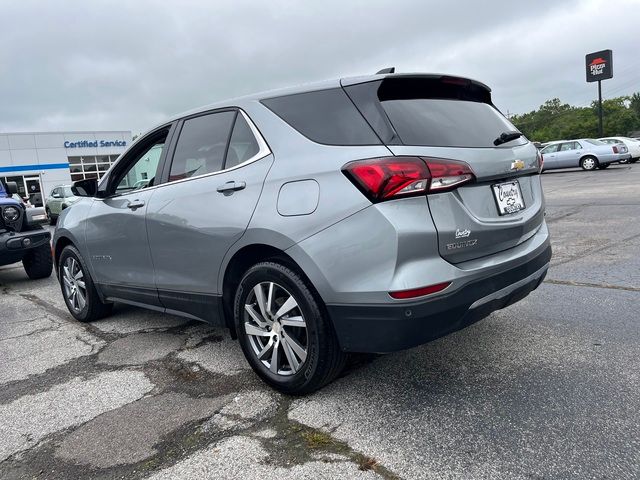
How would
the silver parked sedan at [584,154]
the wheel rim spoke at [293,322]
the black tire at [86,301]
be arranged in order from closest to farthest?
the wheel rim spoke at [293,322] → the black tire at [86,301] → the silver parked sedan at [584,154]

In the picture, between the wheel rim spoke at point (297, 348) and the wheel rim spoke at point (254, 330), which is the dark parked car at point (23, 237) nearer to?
the wheel rim spoke at point (254, 330)

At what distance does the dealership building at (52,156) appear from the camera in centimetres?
4003

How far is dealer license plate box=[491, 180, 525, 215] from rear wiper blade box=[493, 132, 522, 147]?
0.25 m

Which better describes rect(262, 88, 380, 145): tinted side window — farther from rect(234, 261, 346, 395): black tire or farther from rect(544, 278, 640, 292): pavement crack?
rect(544, 278, 640, 292): pavement crack

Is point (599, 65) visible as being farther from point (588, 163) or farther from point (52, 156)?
point (52, 156)

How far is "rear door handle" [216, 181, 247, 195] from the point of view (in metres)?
3.07

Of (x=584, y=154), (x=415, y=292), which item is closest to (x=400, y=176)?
(x=415, y=292)

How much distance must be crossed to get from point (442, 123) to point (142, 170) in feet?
8.37

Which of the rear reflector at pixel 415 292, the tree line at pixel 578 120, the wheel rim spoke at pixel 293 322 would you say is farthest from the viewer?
the tree line at pixel 578 120

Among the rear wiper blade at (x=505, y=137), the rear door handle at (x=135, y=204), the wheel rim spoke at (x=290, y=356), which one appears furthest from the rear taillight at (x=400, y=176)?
the rear door handle at (x=135, y=204)

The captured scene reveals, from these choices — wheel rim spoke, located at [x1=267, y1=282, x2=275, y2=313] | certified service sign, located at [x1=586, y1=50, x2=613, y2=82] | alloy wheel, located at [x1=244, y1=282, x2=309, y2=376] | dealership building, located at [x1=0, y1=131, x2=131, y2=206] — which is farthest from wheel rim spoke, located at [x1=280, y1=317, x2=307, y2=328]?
certified service sign, located at [x1=586, y1=50, x2=613, y2=82]

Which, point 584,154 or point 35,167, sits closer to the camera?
point 584,154

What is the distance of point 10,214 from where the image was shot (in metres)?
6.98

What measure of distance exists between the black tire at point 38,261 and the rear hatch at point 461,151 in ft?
21.5
